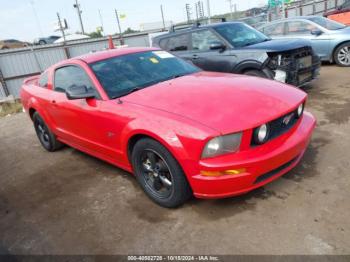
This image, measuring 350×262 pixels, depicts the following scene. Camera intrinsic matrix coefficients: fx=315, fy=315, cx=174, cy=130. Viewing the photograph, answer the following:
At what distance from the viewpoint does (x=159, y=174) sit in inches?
A: 124

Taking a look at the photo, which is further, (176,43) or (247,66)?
(176,43)

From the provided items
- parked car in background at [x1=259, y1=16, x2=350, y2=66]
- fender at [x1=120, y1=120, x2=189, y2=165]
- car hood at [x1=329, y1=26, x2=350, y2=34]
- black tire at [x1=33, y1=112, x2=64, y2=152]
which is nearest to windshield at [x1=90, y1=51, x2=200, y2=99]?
fender at [x1=120, y1=120, x2=189, y2=165]

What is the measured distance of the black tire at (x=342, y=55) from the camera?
27.7 feet

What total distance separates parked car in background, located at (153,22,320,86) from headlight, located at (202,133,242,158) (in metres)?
3.66

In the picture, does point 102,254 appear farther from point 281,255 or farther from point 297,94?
point 297,94

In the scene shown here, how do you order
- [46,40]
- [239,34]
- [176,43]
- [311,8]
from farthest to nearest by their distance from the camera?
[46,40]
[311,8]
[176,43]
[239,34]

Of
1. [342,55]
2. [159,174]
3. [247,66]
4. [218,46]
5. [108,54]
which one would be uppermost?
[108,54]

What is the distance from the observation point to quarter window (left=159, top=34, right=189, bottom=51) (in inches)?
284

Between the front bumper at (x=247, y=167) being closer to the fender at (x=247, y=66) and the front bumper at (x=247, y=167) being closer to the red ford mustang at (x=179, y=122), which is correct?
the red ford mustang at (x=179, y=122)

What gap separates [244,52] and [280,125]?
350 centimetres

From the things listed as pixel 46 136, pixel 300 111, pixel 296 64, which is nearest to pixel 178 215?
pixel 300 111

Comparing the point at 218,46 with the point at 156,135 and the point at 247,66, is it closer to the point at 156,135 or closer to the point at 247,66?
the point at 247,66

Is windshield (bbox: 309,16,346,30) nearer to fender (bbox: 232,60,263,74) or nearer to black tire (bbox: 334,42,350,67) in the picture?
black tire (bbox: 334,42,350,67)

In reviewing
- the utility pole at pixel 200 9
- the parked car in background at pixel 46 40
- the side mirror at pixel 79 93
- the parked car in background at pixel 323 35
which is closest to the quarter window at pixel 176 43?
the parked car in background at pixel 323 35
